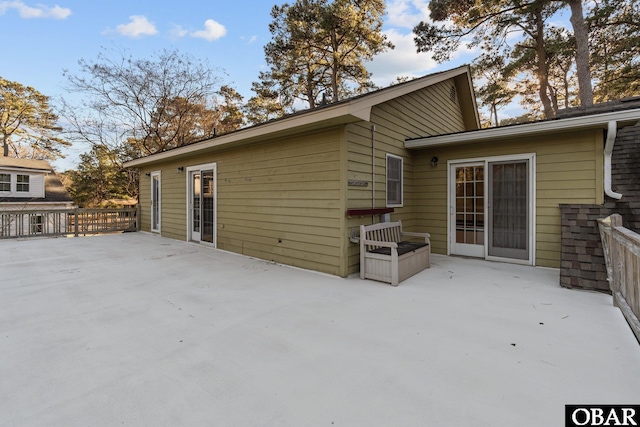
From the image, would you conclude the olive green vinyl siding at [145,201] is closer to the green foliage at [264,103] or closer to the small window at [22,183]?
the green foliage at [264,103]

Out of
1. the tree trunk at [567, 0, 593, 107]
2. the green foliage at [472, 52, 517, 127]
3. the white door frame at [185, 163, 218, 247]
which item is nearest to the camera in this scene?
the white door frame at [185, 163, 218, 247]

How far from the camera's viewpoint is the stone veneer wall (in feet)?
11.2

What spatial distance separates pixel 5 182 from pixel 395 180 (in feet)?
60.7

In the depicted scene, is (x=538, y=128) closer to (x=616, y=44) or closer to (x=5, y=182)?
(x=616, y=44)

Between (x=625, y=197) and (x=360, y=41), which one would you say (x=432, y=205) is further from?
(x=360, y=41)

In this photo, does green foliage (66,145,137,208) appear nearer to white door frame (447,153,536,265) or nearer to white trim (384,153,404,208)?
white trim (384,153,404,208)

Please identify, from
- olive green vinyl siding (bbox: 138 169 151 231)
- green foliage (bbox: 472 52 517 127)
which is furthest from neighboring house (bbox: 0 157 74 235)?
green foliage (bbox: 472 52 517 127)

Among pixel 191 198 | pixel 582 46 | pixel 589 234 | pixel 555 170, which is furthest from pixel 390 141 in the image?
pixel 582 46

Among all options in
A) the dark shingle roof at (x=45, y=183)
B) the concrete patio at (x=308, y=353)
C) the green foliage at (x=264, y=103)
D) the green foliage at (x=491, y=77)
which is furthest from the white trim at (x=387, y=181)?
the dark shingle roof at (x=45, y=183)

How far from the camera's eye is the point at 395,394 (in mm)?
1630

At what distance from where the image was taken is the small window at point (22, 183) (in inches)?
562

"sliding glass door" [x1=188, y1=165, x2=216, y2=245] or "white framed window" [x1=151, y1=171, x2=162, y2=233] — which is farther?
"white framed window" [x1=151, y1=171, x2=162, y2=233]

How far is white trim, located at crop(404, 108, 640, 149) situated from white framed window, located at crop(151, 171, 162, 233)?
761 centimetres

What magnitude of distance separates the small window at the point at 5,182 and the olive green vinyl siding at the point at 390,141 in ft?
59.7
